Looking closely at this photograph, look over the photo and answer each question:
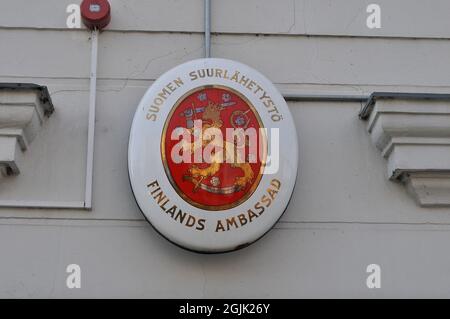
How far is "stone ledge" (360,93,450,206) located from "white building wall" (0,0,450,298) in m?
0.19

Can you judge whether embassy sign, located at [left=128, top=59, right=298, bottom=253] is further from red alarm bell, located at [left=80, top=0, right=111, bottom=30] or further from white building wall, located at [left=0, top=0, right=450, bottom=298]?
red alarm bell, located at [left=80, top=0, right=111, bottom=30]

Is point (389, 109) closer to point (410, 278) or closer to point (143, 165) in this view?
point (410, 278)

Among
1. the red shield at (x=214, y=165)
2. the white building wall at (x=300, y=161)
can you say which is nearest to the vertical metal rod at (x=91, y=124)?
the white building wall at (x=300, y=161)

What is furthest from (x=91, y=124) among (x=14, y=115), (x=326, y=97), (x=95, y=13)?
(x=326, y=97)

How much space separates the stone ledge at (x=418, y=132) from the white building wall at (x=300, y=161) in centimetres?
19

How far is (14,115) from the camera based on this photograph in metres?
4.63

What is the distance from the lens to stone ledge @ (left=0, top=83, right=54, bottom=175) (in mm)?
4625

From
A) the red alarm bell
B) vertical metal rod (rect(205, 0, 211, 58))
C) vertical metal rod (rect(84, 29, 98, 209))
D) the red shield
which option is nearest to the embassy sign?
the red shield

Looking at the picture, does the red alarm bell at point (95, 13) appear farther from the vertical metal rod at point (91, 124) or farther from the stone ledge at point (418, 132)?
the stone ledge at point (418, 132)

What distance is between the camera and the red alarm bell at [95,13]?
4986 millimetres

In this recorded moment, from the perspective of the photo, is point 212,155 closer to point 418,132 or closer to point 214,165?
point 214,165

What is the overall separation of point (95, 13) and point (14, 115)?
0.78 m

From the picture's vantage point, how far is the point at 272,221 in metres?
4.61
